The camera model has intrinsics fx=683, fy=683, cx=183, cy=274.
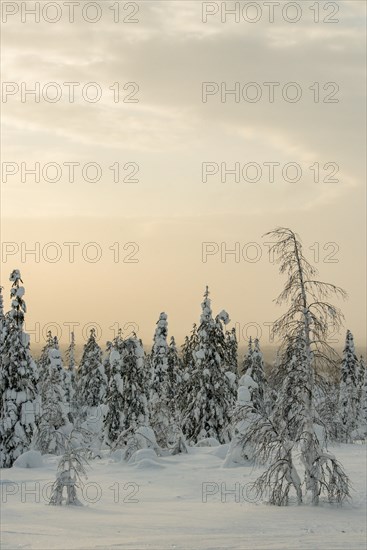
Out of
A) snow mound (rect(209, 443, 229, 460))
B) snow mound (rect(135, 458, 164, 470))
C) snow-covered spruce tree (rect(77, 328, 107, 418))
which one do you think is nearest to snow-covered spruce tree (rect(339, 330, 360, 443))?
snow-covered spruce tree (rect(77, 328, 107, 418))

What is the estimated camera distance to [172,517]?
16.3m

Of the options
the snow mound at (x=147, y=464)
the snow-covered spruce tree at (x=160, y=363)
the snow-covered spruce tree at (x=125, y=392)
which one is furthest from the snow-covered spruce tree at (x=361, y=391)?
the snow mound at (x=147, y=464)

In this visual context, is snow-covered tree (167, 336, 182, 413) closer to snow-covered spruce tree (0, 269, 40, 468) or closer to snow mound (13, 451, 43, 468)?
snow-covered spruce tree (0, 269, 40, 468)

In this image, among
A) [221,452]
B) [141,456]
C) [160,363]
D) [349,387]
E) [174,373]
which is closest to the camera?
[141,456]

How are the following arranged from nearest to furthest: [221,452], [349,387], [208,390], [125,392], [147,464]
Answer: [147,464] → [221,452] → [208,390] → [125,392] → [349,387]

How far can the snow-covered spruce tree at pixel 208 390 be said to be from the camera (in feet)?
139

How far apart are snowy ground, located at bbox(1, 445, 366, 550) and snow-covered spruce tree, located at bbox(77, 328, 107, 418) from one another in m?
42.7

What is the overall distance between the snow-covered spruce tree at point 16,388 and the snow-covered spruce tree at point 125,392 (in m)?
9.51

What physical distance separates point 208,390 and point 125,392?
25.6 feet

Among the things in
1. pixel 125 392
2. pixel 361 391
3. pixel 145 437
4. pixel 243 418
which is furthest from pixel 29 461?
pixel 361 391

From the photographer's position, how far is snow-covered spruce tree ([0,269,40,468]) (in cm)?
3816

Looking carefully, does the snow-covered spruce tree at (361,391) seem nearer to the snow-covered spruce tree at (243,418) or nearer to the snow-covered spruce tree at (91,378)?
the snow-covered spruce tree at (91,378)

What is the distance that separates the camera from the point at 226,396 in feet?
142

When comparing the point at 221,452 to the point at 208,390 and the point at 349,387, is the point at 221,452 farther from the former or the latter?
the point at 349,387
